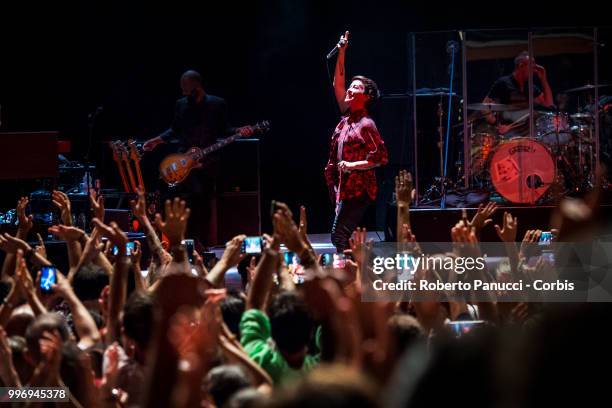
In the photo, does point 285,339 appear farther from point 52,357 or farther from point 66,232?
Result: point 66,232

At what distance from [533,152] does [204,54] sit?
456 centimetres

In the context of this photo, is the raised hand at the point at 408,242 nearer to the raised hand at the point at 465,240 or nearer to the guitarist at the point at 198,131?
the raised hand at the point at 465,240

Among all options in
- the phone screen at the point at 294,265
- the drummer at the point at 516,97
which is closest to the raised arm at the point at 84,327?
the phone screen at the point at 294,265

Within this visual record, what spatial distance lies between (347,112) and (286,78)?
→ 14.7 feet

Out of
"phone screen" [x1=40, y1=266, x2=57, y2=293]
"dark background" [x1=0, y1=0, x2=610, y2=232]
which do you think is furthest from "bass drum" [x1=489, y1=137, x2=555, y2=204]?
"phone screen" [x1=40, y1=266, x2=57, y2=293]

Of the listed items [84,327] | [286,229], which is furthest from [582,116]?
[84,327]

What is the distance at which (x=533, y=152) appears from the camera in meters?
9.99

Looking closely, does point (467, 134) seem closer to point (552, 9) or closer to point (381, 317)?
point (552, 9)

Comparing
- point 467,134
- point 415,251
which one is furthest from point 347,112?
point 415,251

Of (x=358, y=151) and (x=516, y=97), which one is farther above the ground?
(x=516, y=97)

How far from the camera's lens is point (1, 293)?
172 inches

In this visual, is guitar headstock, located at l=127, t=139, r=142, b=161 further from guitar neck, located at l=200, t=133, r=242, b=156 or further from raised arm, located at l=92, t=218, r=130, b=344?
raised arm, located at l=92, t=218, r=130, b=344

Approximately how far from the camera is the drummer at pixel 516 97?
10.6 meters

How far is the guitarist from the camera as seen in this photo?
972 centimetres
